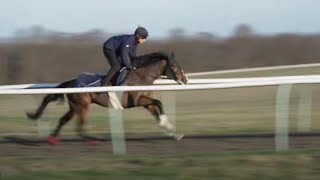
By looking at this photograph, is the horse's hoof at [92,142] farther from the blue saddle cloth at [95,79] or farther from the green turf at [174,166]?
the green turf at [174,166]

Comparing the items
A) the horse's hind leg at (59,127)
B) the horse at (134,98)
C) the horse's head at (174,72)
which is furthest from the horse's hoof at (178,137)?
the horse's hind leg at (59,127)

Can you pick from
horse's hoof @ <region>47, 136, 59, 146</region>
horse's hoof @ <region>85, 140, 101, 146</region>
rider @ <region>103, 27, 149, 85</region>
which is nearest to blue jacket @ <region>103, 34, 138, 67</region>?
rider @ <region>103, 27, 149, 85</region>

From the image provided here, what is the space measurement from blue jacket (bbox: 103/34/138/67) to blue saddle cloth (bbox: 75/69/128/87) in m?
0.21

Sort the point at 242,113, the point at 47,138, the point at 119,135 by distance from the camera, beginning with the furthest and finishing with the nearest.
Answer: the point at 242,113, the point at 47,138, the point at 119,135

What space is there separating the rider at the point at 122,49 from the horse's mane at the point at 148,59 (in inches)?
7.2

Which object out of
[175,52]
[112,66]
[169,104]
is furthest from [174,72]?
[175,52]

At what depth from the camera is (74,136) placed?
1341 centimetres

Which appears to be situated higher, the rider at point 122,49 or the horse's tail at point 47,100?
the rider at point 122,49

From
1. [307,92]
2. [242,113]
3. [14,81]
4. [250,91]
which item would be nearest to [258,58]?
[14,81]

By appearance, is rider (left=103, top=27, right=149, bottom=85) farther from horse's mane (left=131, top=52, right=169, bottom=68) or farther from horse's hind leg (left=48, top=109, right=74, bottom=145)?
horse's hind leg (left=48, top=109, right=74, bottom=145)

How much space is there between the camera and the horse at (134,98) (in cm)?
1257

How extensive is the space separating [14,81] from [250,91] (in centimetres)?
1953

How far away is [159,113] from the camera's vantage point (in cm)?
1270

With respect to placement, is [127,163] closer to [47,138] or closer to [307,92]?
[47,138]
